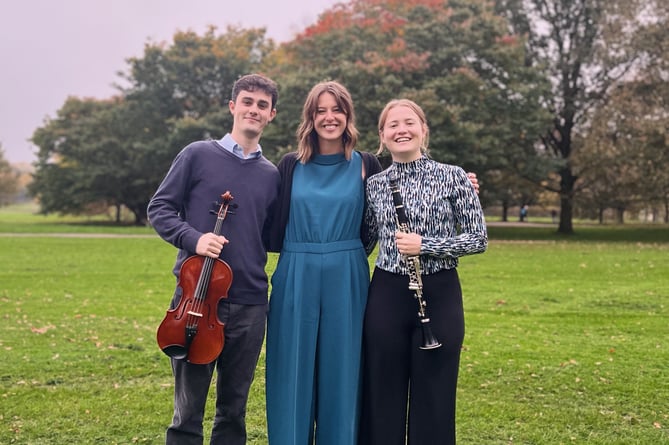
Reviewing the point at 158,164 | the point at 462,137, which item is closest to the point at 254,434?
the point at 462,137

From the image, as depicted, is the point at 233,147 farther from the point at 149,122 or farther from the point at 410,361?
the point at 149,122

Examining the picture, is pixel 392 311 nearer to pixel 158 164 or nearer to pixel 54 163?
pixel 158 164

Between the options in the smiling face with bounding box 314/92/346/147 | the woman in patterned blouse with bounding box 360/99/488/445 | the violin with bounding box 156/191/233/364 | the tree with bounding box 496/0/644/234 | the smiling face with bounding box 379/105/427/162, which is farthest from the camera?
the tree with bounding box 496/0/644/234

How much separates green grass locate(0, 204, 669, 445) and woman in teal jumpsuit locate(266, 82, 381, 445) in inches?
46.4

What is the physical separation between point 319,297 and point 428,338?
25.9 inches

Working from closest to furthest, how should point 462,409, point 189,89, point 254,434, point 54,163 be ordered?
point 254,434 < point 462,409 < point 189,89 < point 54,163

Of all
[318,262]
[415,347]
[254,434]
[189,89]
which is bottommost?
[254,434]

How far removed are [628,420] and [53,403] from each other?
15.0 feet

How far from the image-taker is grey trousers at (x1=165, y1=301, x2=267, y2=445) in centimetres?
307

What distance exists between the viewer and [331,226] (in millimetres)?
3252

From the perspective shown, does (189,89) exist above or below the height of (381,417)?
above

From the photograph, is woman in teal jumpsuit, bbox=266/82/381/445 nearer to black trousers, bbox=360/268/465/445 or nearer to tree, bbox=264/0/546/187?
black trousers, bbox=360/268/465/445

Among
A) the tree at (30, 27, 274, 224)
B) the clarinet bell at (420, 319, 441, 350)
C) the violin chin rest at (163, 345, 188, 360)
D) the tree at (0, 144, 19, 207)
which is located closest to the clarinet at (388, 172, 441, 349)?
the clarinet bell at (420, 319, 441, 350)

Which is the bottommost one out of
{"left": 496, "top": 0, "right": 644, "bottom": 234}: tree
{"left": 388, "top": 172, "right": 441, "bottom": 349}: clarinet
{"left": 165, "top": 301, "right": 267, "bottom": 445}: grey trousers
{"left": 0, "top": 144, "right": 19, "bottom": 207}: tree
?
{"left": 165, "top": 301, "right": 267, "bottom": 445}: grey trousers
